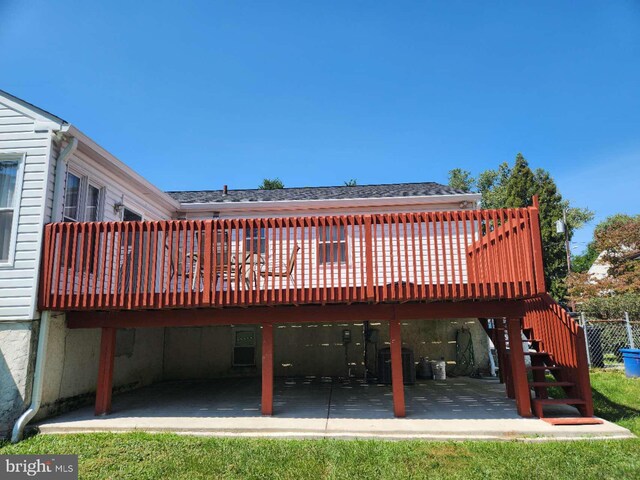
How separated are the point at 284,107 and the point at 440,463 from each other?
506 inches

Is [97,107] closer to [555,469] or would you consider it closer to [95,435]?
[95,435]

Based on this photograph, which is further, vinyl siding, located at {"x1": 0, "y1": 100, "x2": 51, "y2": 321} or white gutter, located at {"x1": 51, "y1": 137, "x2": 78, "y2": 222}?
white gutter, located at {"x1": 51, "y1": 137, "x2": 78, "y2": 222}

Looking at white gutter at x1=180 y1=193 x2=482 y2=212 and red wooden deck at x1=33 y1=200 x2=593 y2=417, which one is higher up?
white gutter at x1=180 y1=193 x2=482 y2=212

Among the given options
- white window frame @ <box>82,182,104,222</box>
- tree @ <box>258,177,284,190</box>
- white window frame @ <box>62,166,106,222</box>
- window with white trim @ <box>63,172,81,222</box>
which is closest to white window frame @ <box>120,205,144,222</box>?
white window frame @ <box>82,182,104,222</box>

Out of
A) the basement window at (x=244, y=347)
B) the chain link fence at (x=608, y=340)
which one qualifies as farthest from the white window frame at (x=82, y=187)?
the chain link fence at (x=608, y=340)

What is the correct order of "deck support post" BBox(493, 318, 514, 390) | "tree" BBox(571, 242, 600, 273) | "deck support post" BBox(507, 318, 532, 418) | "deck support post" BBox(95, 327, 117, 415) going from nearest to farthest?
"deck support post" BBox(507, 318, 532, 418) → "deck support post" BBox(95, 327, 117, 415) → "deck support post" BBox(493, 318, 514, 390) → "tree" BBox(571, 242, 600, 273)

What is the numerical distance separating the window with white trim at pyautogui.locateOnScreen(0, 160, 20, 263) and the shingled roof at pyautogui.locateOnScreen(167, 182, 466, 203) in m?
4.96

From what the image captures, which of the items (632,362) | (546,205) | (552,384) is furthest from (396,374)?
(546,205)

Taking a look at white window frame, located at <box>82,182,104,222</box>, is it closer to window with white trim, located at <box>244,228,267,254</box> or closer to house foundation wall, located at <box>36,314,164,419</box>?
house foundation wall, located at <box>36,314,164,419</box>

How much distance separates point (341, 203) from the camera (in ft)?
33.1

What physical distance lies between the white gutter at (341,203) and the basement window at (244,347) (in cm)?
312

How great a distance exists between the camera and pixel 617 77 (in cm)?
1287

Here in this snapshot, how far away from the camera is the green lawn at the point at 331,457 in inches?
158

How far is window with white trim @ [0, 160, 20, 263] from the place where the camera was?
19.6 feet
